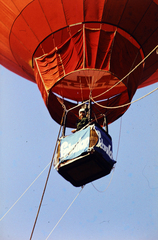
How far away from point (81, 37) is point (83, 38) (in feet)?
0.21

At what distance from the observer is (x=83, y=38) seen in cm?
948

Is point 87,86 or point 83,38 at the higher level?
point 83,38

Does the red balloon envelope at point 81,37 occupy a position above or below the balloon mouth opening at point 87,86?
above

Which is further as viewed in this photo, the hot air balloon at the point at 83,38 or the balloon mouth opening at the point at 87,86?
the balloon mouth opening at the point at 87,86

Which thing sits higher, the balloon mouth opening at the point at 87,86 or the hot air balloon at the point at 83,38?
the hot air balloon at the point at 83,38

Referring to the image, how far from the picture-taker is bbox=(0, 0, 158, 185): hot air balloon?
372 inches

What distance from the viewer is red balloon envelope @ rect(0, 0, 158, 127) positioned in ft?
31.1

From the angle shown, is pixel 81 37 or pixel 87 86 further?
pixel 87 86

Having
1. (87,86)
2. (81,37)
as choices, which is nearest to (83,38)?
(81,37)

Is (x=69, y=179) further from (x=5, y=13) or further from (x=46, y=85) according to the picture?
(x=5, y=13)

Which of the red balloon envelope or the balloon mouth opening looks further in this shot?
the balloon mouth opening

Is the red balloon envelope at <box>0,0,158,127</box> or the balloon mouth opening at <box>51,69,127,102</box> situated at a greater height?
the red balloon envelope at <box>0,0,158,127</box>

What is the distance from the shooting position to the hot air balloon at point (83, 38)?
946 centimetres

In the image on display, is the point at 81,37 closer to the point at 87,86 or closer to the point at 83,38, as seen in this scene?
the point at 83,38
